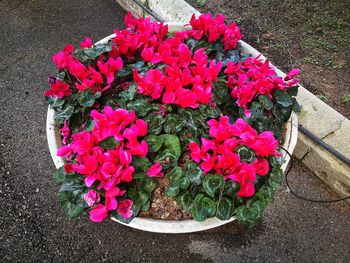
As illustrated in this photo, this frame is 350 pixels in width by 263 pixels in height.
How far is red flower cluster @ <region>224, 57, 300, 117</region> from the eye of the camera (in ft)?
5.28

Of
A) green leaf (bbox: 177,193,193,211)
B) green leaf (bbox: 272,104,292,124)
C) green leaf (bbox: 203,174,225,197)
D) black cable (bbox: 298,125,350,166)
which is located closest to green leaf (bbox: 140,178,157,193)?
A: green leaf (bbox: 177,193,193,211)

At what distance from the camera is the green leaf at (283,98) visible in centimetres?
163

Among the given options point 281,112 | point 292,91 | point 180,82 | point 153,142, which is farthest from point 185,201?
point 292,91

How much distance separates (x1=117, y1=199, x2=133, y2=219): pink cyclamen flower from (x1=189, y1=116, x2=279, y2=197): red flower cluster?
33 centimetres

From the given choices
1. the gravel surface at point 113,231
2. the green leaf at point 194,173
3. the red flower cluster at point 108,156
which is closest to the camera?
the red flower cluster at point 108,156

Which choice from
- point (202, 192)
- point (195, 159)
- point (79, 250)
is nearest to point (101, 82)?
point (195, 159)

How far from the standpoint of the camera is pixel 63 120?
1.71 m

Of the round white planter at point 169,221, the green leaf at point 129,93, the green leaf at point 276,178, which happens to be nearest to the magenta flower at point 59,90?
the round white planter at point 169,221

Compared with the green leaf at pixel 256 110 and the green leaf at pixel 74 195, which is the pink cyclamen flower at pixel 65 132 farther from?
the green leaf at pixel 256 110

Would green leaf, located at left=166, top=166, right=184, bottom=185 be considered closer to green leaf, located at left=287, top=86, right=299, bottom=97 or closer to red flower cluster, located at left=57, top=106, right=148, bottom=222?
red flower cluster, located at left=57, top=106, right=148, bottom=222

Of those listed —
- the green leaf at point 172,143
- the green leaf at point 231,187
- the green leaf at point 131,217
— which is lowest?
the green leaf at point 131,217

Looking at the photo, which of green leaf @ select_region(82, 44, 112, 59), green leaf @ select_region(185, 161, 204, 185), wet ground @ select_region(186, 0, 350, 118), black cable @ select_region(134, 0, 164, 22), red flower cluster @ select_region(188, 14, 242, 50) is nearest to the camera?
green leaf @ select_region(185, 161, 204, 185)

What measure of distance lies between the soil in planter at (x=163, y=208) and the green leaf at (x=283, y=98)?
642 millimetres

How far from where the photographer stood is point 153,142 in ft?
5.02
